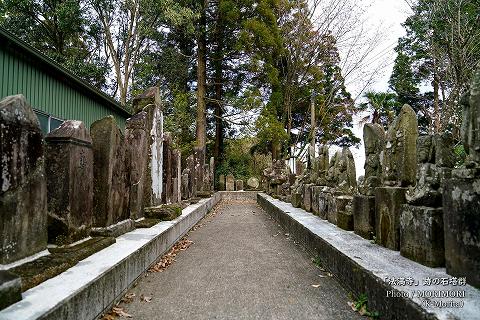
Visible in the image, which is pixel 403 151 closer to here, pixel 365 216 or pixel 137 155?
pixel 365 216

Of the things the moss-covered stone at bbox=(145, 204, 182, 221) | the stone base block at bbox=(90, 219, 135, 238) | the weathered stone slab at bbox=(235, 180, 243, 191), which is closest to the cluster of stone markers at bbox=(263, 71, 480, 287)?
the moss-covered stone at bbox=(145, 204, 182, 221)

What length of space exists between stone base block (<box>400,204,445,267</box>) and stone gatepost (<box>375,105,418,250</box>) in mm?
354

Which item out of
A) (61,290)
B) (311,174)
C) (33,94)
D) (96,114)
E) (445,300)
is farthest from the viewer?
(96,114)

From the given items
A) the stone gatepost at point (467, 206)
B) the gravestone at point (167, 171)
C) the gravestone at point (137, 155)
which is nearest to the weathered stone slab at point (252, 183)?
the gravestone at point (167, 171)

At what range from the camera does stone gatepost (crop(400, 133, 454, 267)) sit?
134 inches

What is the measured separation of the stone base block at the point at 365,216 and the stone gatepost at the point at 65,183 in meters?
3.65

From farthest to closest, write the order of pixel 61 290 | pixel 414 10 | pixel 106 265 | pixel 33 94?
pixel 414 10, pixel 33 94, pixel 106 265, pixel 61 290

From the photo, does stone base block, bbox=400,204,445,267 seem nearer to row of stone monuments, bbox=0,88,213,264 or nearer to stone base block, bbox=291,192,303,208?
row of stone monuments, bbox=0,88,213,264

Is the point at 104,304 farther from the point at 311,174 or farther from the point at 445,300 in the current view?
the point at 311,174

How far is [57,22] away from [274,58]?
12.9 m

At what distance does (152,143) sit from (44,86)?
4.49 meters

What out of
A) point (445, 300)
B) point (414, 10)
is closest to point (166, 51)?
point (414, 10)

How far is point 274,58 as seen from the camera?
24.5 meters

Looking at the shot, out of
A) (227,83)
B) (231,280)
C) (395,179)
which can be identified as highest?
(227,83)
